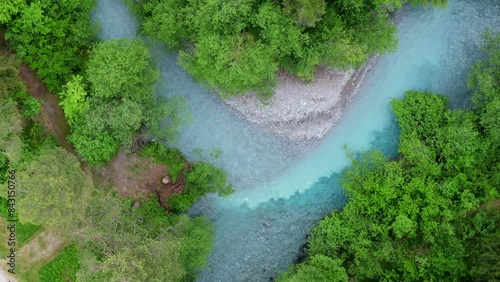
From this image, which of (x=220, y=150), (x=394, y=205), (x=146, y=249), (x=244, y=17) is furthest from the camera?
(x=220, y=150)

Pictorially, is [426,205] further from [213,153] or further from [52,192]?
[52,192]

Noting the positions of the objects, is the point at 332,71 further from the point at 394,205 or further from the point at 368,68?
the point at 394,205

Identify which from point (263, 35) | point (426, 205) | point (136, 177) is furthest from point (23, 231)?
point (426, 205)

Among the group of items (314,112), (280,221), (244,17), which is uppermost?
(244,17)

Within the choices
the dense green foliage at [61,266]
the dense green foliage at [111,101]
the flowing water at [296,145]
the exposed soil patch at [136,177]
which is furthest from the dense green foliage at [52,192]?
the flowing water at [296,145]

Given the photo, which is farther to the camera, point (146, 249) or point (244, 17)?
point (244, 17)

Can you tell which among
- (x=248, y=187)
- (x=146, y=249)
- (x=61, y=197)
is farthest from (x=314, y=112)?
(x=61, y=197)

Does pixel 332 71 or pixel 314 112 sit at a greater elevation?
pixel 332 71

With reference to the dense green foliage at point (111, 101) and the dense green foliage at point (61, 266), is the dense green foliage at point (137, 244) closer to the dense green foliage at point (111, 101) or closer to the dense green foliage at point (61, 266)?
the dense green foliage at point (111, 101)
